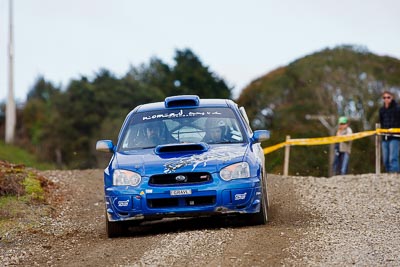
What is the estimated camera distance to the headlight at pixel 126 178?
437 inches

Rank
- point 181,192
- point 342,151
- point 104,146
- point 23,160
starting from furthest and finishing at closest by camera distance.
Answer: point 23,160
point 342,151
point 104,146
point 181,192

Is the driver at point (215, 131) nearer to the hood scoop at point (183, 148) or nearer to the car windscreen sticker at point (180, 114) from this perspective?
the car windscreen sticker at point (180, 114)

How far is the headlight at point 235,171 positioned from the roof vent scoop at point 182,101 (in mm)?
1985

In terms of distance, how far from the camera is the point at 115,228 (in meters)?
11.4

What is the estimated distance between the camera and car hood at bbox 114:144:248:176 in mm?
11039

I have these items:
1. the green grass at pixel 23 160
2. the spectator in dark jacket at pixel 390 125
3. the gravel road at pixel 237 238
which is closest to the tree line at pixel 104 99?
the green grass at pixel 23 160

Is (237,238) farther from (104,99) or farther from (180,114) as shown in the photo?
(104,99)

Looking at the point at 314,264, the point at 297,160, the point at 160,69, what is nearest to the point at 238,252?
the point at 314,264

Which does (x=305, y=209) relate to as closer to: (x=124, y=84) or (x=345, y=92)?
(x=345, y=92)

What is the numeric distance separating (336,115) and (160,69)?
32.1 meters

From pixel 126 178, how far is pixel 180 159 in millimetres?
687

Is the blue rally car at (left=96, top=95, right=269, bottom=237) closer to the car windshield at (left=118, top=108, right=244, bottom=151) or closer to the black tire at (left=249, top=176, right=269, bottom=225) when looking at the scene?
the black tire at (left=249, top=176, right=269, bottom=225)

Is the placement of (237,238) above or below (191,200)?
below

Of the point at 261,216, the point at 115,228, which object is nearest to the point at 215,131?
the point at 261,216
